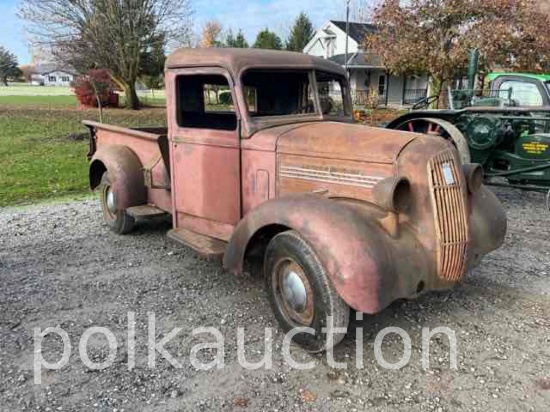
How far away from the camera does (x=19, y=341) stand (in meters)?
3.07

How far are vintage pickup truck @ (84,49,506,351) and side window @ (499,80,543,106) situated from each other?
4.91 meters

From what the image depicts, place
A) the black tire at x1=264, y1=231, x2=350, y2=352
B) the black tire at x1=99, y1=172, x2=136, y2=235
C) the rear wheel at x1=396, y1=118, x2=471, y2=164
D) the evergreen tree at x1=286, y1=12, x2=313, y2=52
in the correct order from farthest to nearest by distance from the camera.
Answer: the evergreen tree at x1=286, y1=12, x2=313, y2=52, the rear wheel at x1=396, y1=118, x2=471, y2=164, the black tire at x1=99, y1=172, x2=136, y2=235, the black tire at x1=264, y1=231, x2=350, y2=352

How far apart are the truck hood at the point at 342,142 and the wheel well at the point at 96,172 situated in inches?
105

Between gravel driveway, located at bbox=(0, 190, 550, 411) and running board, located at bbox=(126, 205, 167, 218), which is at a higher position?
running board, located at bbox=(126, 205, 167, 218)

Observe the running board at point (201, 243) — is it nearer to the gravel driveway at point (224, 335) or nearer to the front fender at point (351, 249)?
the gravel driveway at point (224, 335)

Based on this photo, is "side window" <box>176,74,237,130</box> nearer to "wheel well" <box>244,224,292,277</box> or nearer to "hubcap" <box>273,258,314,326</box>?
"wheel well" <box>244,224,292,277</box>

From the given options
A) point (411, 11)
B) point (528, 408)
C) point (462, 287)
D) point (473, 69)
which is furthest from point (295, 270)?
point (411, 11)

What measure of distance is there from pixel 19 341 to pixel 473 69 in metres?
7.42

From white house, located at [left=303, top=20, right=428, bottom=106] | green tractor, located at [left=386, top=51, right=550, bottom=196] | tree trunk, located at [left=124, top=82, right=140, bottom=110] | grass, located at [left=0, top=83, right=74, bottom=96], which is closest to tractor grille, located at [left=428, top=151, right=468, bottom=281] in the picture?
green tractor, located at [left=386, top=51, right=550, bottom=196]

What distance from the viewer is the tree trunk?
21469 mm

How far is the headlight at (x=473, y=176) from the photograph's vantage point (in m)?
3.26

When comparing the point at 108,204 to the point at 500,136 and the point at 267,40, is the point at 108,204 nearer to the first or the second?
the point at 500,136

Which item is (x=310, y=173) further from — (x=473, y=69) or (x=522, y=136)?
(x=473, y=69)

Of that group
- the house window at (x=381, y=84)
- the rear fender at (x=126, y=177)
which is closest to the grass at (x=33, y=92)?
the house window at (x=381, y=84)
